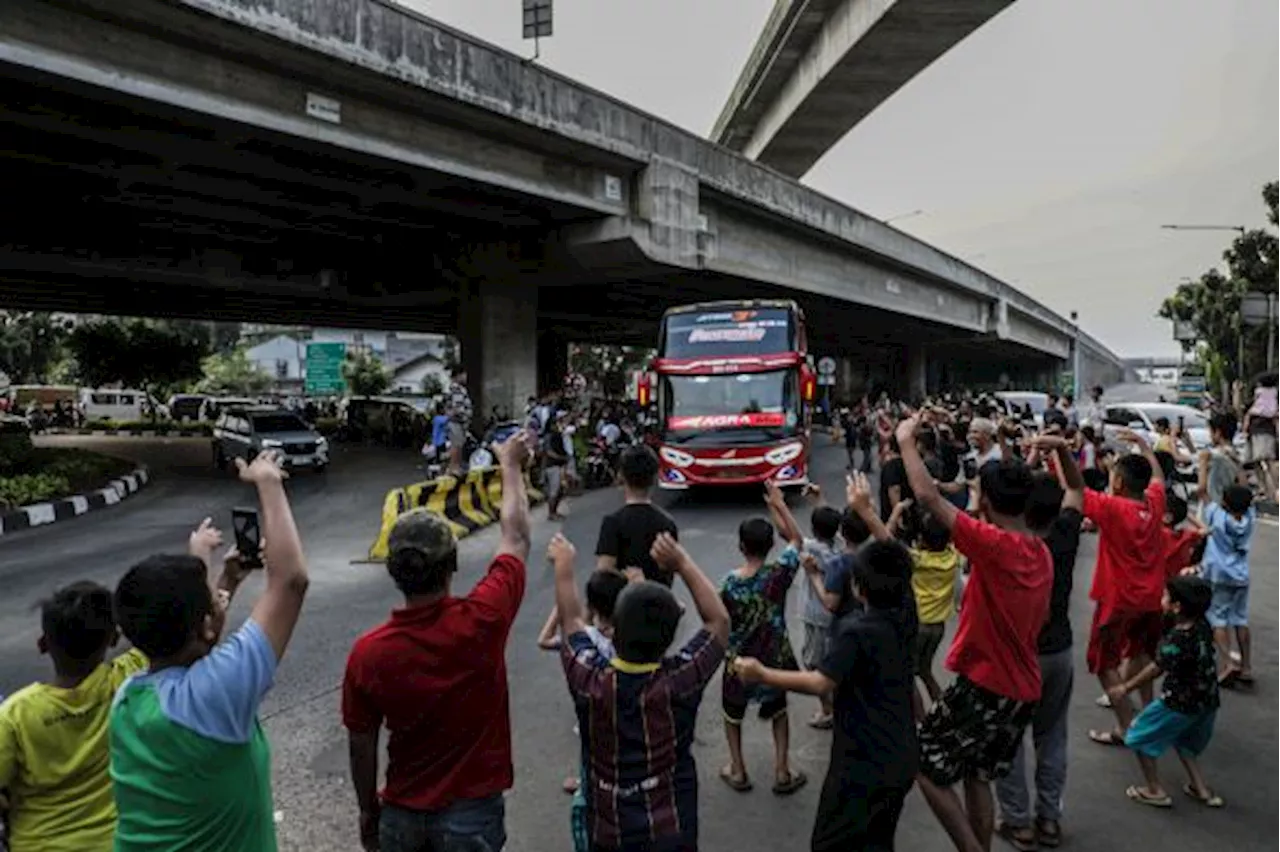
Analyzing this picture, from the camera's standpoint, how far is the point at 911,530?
637 centimetres

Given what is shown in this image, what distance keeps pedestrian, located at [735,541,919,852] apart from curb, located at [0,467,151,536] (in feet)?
45.6

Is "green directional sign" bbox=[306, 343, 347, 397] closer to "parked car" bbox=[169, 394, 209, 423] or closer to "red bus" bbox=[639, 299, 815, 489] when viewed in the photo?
"parked car" bbox=[169, 394, 209, 423]

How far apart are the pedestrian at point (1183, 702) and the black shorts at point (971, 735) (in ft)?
4.14

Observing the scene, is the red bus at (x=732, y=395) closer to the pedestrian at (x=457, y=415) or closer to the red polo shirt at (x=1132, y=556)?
the pedestrian at (x=457, y=415)

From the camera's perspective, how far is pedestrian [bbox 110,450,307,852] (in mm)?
2199

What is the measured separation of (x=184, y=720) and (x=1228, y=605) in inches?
279

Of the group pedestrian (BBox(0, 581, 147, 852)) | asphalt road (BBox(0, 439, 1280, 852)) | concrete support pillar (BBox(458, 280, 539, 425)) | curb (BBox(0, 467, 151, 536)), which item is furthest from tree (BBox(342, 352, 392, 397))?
pedestrian (BBox(0, 581, 147, 852))

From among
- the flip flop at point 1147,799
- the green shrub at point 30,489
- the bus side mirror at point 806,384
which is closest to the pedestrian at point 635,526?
the flip flop at point 1147,799

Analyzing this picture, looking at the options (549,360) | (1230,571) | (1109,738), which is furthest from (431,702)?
(549,360)

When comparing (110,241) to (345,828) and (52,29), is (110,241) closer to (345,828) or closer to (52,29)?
(52,29)

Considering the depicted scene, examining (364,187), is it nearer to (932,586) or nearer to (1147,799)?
(932,586)

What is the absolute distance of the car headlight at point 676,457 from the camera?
50.0ft

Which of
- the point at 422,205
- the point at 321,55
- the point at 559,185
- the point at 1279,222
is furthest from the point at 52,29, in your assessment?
the point at 1279,222

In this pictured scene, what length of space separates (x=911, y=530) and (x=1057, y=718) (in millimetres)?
2157
